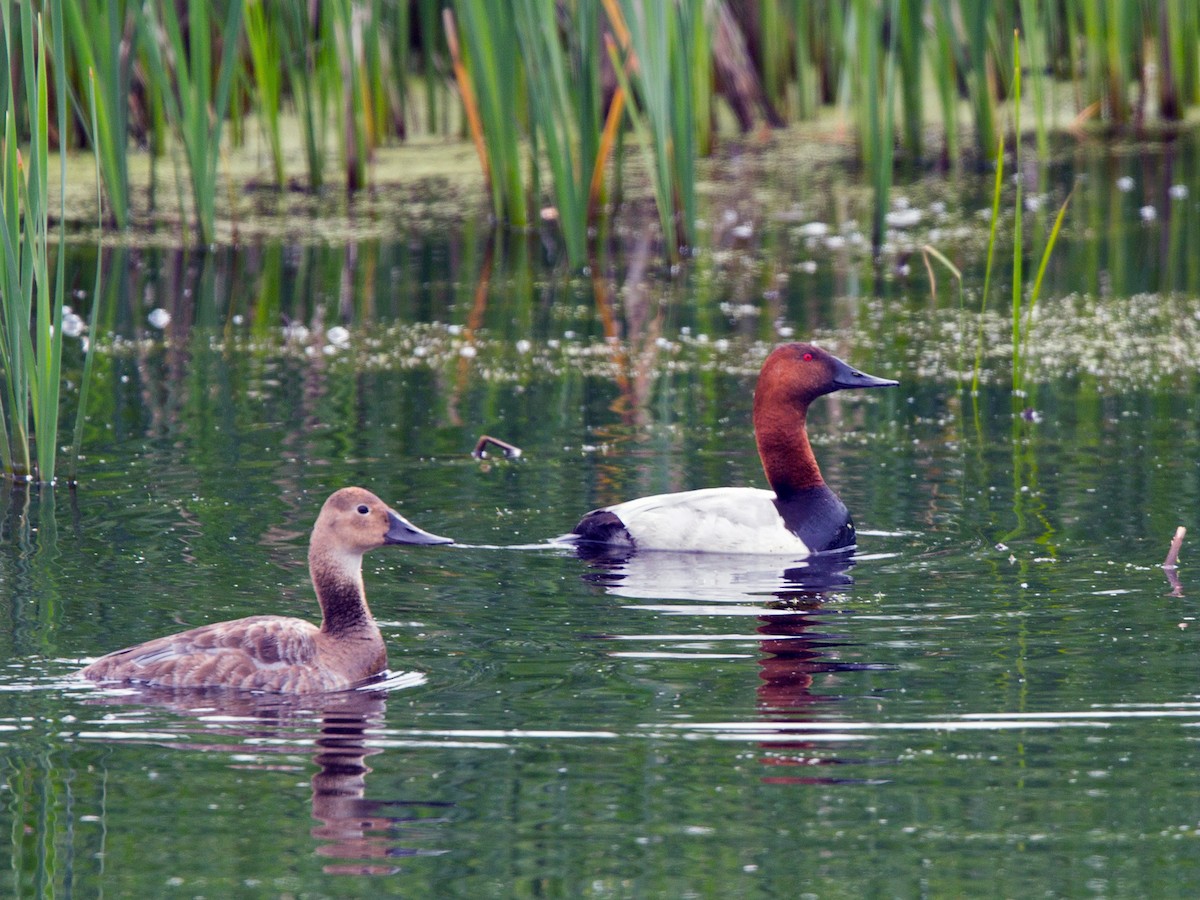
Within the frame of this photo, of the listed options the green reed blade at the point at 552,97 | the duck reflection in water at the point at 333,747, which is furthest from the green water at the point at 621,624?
the green reed blade at the point at 552,97

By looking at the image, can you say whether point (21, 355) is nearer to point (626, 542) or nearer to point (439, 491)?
point (439, 491)

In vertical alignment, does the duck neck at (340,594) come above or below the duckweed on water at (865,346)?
below

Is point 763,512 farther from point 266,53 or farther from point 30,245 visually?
point 266,53

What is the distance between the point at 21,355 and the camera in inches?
313

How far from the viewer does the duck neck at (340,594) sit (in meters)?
6.34

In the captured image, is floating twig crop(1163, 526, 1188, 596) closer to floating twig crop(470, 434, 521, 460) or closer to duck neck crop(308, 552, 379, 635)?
duck neck crop(308, 552, 379, 635)

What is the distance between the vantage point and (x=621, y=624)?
270 inches

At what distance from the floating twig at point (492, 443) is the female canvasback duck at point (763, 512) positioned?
1.10 m

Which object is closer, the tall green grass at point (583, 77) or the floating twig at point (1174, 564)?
the floating twig at point (1174, 564)

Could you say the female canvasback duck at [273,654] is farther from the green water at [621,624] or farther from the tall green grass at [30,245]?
the tall green grass at [30,245]

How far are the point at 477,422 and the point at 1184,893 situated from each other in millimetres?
6076

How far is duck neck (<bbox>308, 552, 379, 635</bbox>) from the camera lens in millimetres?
6336

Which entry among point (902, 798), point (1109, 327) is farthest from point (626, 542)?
point (1109, 327)

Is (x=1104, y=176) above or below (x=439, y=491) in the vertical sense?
above
